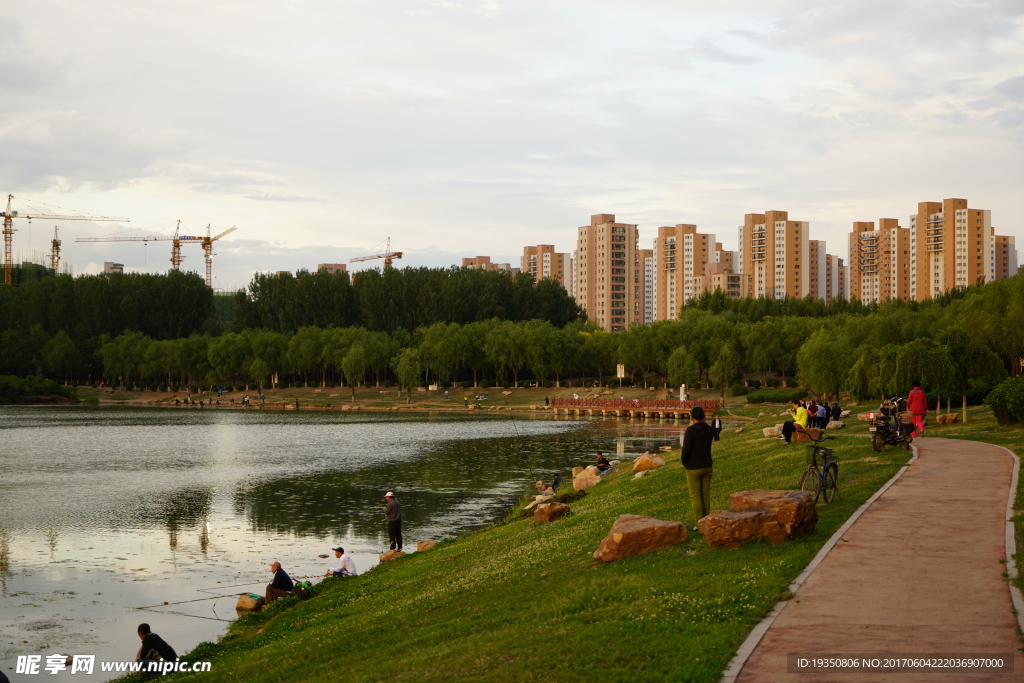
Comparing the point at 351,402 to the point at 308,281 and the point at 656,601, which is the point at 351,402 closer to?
the point at 308,281

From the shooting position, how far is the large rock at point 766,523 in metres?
13.7

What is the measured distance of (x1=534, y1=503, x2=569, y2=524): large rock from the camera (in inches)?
902

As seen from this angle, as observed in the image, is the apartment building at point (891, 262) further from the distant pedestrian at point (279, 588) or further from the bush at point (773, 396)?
the distant pedestrian at point (279, 588)

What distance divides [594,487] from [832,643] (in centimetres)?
2212

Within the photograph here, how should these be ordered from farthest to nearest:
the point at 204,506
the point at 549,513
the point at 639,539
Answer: the point at 204,506, the point at 549,513, the point at 639,539

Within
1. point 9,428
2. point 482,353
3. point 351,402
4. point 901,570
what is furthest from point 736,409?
point 901,570

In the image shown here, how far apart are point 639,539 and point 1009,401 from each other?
69.9 ft

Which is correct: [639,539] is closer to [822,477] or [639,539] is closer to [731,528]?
[731,528]

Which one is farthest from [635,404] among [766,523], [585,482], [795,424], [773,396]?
[766,523]

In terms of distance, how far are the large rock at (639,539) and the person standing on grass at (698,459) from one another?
1.08 m

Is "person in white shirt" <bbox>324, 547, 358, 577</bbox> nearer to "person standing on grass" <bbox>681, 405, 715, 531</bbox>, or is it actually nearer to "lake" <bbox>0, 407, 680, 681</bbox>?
"lake" <bbox>0, 407, 680, 681</bbox>

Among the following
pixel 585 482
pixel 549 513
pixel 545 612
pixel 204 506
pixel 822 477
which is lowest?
pixel 204 506

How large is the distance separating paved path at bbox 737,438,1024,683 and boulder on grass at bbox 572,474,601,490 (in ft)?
54.9

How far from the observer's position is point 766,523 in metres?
13.8
